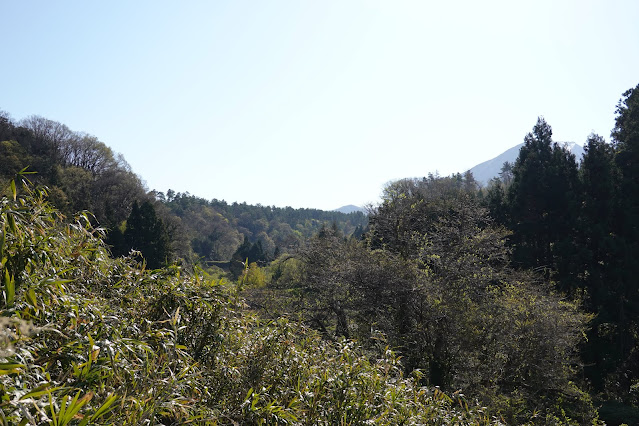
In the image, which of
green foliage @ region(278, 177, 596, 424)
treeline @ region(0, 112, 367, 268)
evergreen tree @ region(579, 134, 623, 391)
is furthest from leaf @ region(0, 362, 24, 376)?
evergreen tree @ region(579, 134, 623, 391)

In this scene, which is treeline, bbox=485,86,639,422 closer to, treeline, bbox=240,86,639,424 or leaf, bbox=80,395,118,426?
treeline, bbox=240,86,639,424

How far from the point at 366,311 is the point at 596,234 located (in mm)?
11888

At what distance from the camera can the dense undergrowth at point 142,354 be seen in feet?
5.43

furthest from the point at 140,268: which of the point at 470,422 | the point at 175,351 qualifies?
A: the point at 470,422

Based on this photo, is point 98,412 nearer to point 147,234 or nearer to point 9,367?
point 9,367

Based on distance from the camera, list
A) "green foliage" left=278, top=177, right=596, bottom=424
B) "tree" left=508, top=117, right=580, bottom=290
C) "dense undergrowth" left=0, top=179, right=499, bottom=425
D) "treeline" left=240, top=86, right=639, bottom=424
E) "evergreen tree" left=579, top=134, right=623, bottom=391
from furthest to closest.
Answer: "tree" left=508, top=117, right=580, bottom=290
"evergreen tree" left=579, top=134, right=623, bottom=391
"treeline" left=240, top=86, right=639, bottom=424
"green foliage" left=278, top=177, right=596, bottom=424
"dense undergrowth" left=0, top=179, right=499, bottom=425

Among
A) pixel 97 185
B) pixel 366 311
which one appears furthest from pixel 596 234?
pixel 97 185

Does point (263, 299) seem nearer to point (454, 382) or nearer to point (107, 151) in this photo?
point (454, 382)

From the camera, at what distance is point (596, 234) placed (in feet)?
56.4

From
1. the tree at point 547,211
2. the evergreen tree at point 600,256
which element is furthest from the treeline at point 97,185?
the evergreen tree at point 600,256

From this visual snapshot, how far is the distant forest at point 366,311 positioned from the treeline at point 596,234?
0.06 m

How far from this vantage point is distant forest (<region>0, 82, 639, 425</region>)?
1948 mm

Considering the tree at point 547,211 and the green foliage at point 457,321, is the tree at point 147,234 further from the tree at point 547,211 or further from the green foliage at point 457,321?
the tree at point 547,211

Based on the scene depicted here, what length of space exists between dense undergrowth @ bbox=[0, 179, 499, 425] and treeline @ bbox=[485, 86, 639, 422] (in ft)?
46.3
